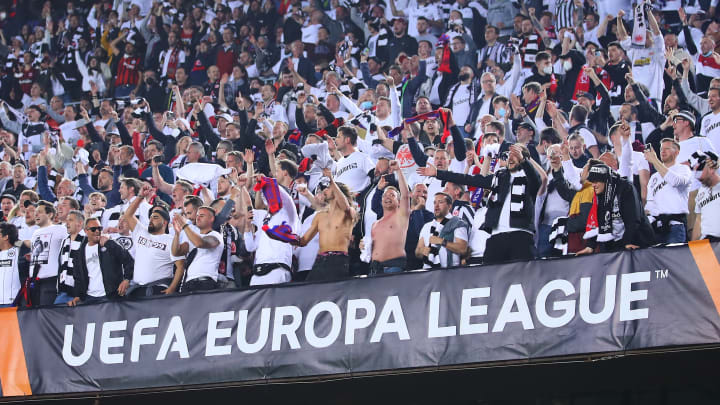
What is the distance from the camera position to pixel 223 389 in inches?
439

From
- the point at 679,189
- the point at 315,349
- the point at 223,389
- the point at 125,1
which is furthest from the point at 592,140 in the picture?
the point at 125,1

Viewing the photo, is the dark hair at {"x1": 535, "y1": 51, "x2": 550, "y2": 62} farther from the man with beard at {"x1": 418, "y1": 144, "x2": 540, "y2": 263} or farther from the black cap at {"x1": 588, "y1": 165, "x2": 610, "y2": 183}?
the black cap at {"x1": 588, "y1": 165, "x2": 610, "y2": 183}

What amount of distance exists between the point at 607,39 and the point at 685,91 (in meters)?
1.91

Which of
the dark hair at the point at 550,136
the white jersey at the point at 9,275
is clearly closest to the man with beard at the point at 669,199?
the dark hair at the point at 550,136

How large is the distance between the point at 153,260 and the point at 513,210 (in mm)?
4002

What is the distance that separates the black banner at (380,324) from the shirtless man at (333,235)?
0.36 m

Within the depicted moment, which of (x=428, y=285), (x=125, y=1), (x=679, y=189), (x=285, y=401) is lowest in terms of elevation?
(x=285, y=401)

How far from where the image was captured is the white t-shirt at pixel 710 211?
923 cm

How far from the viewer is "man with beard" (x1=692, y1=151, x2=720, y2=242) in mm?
9242

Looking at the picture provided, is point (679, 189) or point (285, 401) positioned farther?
point (285, 401)

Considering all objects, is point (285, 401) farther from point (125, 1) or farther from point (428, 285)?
point (125, 1)

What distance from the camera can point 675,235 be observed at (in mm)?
9633

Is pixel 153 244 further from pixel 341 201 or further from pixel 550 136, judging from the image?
pixel 550 136

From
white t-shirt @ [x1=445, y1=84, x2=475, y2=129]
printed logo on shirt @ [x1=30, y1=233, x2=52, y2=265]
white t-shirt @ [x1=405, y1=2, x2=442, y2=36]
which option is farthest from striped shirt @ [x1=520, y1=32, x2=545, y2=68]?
printed logo on shirt @ [x1=30, y1=233, x2=52, y2=265]
